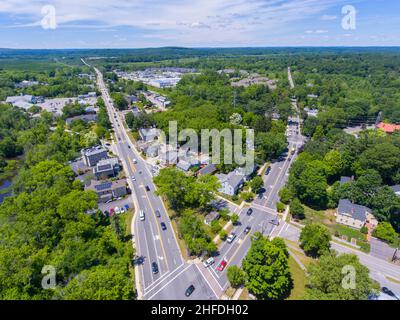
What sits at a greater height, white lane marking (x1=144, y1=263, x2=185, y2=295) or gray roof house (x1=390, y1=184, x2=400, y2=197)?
gray roof house (x1=390, y1=184, x2=400, y2=197)

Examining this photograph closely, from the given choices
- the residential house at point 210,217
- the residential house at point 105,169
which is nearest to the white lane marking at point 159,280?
the residential house at point 210,217

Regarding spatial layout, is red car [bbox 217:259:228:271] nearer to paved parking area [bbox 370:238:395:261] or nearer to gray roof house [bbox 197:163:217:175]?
paved parking area [bbox 370:238:395:261]

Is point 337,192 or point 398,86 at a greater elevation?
point 398,86

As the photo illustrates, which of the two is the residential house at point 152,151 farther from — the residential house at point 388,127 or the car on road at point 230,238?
the residential house at point 388,127

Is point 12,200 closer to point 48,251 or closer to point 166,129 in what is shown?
point 48,251

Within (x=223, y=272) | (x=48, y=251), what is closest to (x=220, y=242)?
(x=223, y=272)

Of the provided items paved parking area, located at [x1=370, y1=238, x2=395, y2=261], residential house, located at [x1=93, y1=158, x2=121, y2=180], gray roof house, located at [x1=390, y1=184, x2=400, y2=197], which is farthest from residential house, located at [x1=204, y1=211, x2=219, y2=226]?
gray roof house, located at [x1=390, y1=184, x2=400, y2=197]
